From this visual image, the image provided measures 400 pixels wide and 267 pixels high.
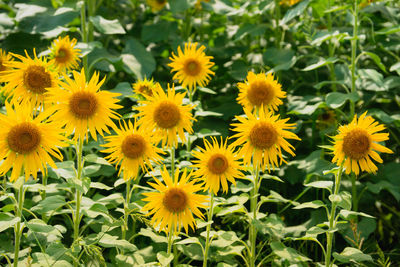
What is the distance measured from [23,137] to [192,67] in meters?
0.99

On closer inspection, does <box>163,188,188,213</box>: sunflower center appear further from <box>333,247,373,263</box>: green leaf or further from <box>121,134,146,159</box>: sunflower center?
<box>333,247,373,263</box>: green leaf

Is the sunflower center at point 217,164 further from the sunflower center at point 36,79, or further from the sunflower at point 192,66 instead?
the sunflower center at point 36,79

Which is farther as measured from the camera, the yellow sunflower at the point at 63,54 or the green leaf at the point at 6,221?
the yellow sunflower at the point at 63,54

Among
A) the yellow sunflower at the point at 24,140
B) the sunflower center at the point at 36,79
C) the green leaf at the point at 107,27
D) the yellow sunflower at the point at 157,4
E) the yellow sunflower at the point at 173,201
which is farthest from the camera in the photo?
the yellow sunflower at the point at 157,4

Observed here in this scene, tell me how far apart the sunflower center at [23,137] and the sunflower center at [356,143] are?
4.03ft

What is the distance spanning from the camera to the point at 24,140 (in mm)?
1693

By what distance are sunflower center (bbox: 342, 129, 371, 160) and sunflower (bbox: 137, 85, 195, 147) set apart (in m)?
0.64

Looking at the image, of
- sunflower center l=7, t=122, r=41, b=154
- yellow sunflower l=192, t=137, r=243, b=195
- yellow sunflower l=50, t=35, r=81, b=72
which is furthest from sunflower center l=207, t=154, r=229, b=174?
yellow sunflower l=50, t=35, r=81, b=72

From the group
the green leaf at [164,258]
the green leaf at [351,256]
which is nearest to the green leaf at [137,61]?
the green leaf at [164,258]

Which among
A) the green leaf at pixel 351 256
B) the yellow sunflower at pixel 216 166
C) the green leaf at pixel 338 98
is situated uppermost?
the green leaf at pixel 338 98

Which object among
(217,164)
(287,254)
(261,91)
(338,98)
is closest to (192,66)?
(261,91)

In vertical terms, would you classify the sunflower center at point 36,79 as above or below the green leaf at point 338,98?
below

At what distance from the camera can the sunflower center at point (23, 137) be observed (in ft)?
5.52

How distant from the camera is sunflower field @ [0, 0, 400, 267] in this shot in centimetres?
181
